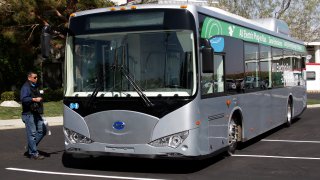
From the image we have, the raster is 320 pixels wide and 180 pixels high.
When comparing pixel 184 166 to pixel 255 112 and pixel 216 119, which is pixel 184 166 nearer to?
pixel 216 119

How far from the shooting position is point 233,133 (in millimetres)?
9992

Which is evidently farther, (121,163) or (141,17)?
(121,163)

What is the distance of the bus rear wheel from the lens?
976cm

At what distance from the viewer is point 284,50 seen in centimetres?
1485

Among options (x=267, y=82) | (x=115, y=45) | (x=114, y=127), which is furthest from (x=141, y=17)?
(x=267, y=82)

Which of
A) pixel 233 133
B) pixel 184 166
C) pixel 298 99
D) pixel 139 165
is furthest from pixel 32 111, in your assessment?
pixel 298 99

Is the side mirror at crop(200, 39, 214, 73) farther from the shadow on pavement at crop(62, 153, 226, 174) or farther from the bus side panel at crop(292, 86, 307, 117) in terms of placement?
the bus side panel at crop(292, 86, 307, 117)

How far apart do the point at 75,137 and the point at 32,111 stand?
1.74 metres

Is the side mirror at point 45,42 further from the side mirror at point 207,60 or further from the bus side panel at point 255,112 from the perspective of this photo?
the bus side panel at point 255,112

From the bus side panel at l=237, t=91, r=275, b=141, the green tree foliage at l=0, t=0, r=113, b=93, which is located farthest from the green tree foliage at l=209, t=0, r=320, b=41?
the bus side panel at l=237, t=91, r=275, b=141

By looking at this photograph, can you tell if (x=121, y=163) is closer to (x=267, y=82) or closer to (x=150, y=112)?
(x=150, y=112)

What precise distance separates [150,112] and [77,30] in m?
2.06

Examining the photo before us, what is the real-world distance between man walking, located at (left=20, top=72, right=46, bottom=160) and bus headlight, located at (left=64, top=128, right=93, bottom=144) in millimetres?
1483

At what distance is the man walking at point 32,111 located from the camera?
31.9 ft
